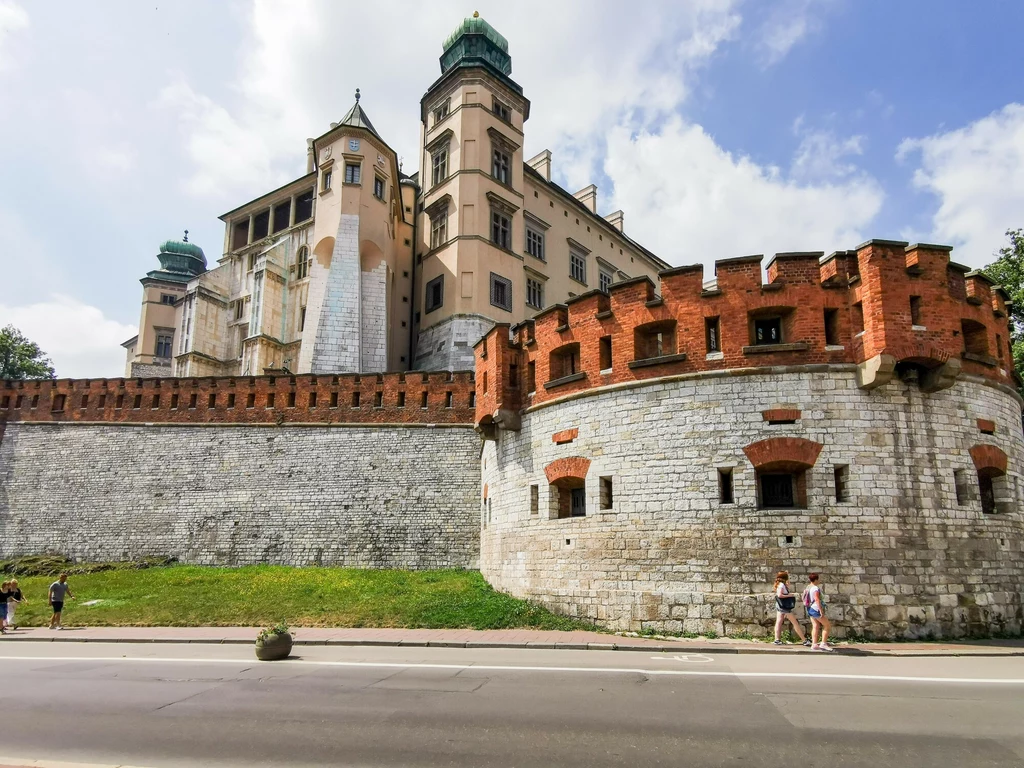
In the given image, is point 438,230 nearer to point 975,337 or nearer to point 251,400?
point 251,400

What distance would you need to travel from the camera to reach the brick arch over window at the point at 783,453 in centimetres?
1423

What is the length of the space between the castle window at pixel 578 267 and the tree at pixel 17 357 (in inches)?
1696

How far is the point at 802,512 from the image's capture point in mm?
14047

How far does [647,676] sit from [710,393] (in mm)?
6793

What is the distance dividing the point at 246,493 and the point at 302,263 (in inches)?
818

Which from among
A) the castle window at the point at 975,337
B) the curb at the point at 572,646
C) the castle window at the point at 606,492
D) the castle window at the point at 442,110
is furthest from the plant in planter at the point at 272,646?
the castle window at the point at 442,110

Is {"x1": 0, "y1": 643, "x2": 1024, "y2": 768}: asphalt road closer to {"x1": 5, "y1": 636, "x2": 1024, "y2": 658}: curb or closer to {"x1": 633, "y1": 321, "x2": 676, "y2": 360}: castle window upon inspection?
{"x1": 5, "y1": 636, "x2": 1024, "y2": 658}: curb

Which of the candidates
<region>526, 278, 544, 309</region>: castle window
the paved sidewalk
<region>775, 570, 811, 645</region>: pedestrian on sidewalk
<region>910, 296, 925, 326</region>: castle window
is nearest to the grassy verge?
the paved sidewalk

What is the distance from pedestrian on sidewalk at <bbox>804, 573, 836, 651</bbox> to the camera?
12484 millimetres

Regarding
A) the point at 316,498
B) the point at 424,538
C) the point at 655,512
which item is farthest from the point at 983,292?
the point at 316,498

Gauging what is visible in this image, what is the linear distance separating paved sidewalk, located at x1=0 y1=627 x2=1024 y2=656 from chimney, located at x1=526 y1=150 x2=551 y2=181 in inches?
1456

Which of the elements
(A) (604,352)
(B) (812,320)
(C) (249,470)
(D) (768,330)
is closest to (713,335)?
(D) (768,330)

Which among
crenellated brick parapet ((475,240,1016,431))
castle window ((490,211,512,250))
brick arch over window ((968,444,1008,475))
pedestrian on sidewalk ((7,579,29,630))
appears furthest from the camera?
castle window ((490,211,512,250))

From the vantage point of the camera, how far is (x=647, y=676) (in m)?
10.6
